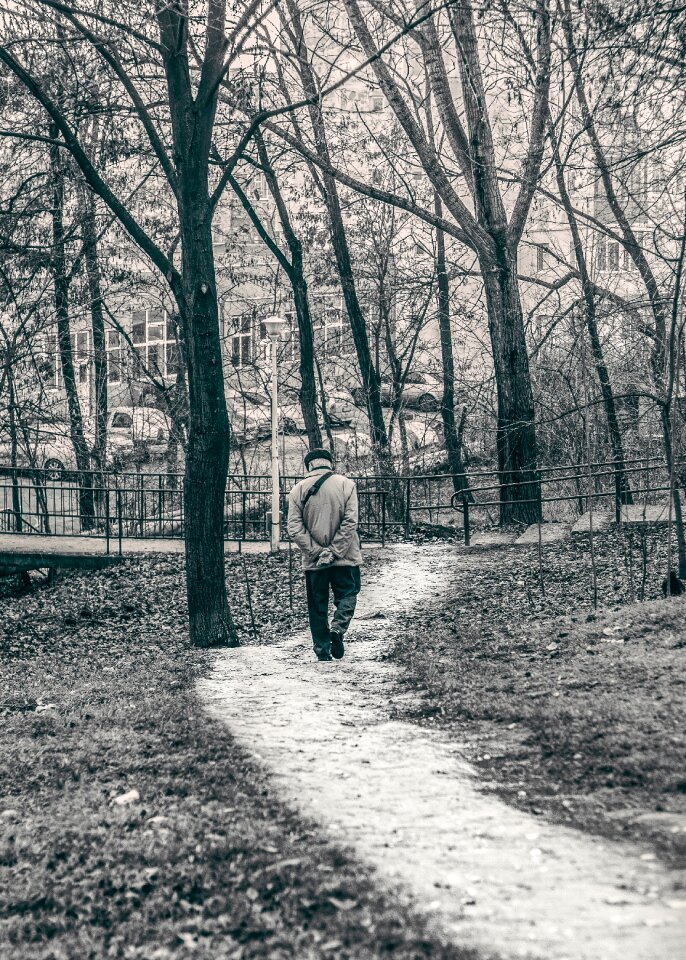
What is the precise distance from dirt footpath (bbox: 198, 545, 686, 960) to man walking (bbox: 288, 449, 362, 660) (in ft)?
4.13

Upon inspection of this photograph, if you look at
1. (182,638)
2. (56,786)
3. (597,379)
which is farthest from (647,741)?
(597,379)

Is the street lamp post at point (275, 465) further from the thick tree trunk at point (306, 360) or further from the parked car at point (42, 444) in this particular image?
the parked car at point (42, 444)

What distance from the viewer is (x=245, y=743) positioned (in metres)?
7.14

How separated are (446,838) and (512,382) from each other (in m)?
13.9

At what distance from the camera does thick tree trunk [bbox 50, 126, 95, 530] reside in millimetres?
19375

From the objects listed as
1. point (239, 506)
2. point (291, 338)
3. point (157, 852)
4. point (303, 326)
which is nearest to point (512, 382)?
point (303, 326)

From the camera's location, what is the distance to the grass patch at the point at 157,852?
14.0ft

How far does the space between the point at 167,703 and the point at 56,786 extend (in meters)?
2.15

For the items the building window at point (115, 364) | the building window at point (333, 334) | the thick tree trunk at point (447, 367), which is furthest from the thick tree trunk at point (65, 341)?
the thick tree trunk at point (447, 367)

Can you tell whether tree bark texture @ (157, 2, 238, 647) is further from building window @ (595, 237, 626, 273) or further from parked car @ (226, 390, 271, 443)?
parked car @ (226, 390, 271, 443)

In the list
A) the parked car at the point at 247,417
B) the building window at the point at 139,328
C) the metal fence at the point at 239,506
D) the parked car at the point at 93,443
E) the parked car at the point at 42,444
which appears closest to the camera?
the metal fence at the point at 239,506

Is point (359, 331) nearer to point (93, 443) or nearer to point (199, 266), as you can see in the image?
point (93, 443)

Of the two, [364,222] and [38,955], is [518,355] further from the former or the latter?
[38,955]

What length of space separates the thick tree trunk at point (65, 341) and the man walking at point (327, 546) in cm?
901
